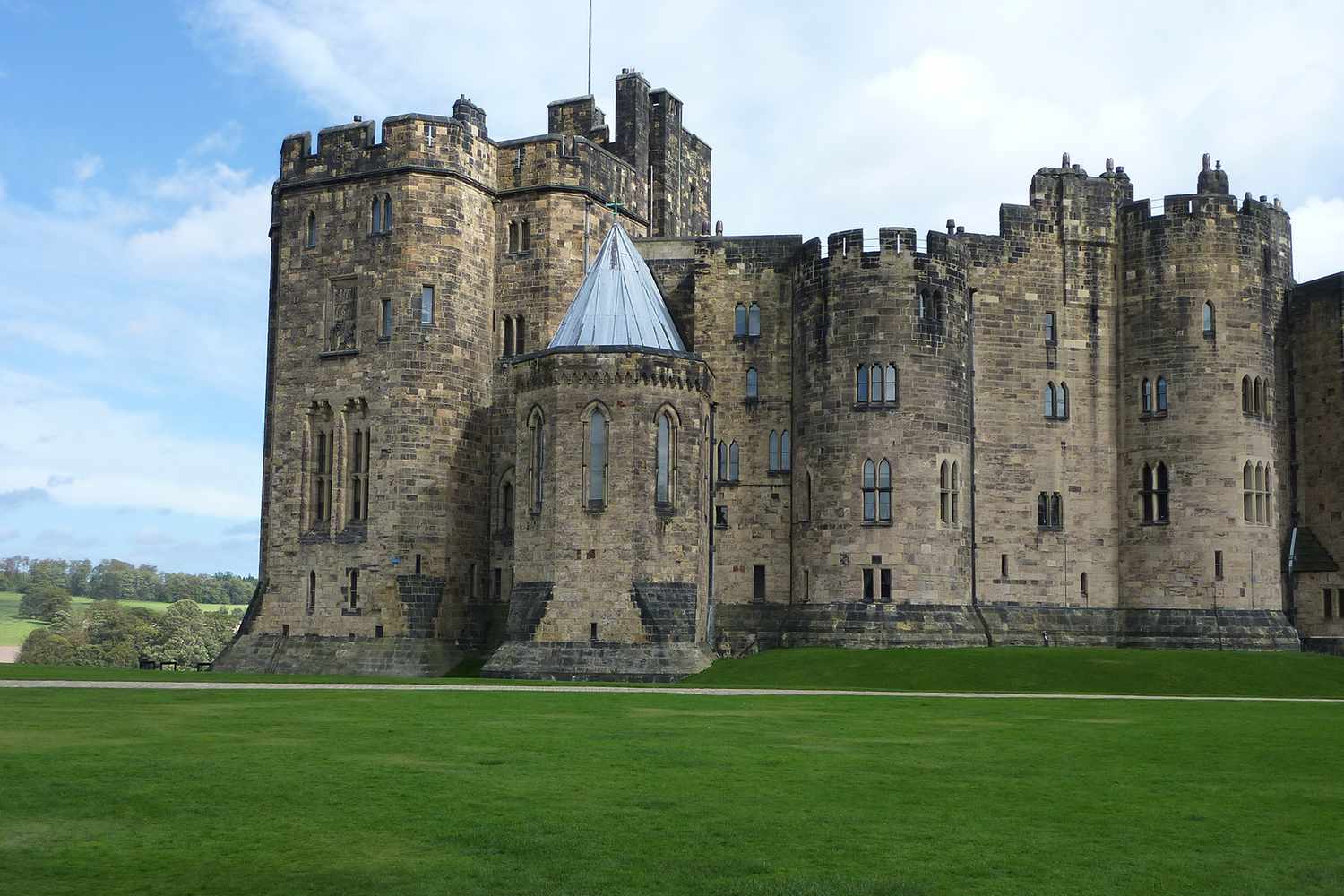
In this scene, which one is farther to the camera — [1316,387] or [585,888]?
[1316,387]

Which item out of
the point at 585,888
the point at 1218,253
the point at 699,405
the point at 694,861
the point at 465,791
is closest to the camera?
the point at 585,888

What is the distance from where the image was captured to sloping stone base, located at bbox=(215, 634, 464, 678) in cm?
5281

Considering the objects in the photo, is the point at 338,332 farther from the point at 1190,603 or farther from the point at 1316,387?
the point at 1316,387

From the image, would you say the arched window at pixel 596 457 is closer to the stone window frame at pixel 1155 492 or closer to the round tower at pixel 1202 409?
the round tower at pixel 1202 409

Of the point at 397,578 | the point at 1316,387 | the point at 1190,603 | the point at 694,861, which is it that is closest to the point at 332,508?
the point at 397,578

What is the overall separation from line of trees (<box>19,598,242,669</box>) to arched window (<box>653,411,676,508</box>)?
49.1 meters

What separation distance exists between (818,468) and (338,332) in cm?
1960

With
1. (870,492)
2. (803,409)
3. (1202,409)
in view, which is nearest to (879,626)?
(870,492)

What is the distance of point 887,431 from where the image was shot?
53.9m

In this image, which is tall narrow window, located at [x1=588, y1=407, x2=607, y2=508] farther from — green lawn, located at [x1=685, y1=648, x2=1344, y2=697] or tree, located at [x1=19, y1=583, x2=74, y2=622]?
tree, located at [x1=19, y1=583, x2=74, y2=622]

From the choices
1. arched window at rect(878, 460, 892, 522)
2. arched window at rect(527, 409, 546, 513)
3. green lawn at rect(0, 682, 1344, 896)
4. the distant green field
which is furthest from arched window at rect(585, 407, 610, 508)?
the distant green field

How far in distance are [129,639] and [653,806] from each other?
317ft

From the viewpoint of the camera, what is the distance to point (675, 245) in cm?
6012

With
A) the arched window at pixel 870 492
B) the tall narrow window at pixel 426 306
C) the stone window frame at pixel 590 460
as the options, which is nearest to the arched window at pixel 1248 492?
the arched window at pixel 870 492
